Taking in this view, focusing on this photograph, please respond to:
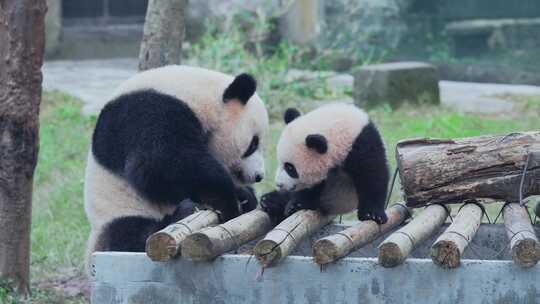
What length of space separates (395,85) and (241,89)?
18.1 ft

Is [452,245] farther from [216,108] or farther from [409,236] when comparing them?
[216,108]

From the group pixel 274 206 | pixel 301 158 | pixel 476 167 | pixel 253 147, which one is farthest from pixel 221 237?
pixel 476 167

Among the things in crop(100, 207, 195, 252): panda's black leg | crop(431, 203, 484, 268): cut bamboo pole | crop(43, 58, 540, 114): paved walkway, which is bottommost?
crop(43, 58, 540, 114): paved walkway

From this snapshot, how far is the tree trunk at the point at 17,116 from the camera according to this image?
4414 millimetres

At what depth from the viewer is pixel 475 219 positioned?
382 cm

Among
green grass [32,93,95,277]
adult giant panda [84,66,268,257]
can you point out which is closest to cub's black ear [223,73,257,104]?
adult giant panda [84,66,268,257]

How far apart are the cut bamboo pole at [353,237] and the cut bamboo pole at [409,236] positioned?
14 centimetres

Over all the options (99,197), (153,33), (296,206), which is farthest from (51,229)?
(296,206)

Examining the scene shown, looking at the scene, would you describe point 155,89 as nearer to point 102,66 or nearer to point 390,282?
point 390,282

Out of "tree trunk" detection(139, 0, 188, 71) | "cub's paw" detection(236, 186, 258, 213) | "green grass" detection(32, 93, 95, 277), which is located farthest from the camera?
"green grass" detection(32, 93, 95, 277)

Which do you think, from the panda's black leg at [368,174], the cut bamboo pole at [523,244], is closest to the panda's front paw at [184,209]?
the panda's black leg at [368,174]

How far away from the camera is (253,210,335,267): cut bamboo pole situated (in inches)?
127

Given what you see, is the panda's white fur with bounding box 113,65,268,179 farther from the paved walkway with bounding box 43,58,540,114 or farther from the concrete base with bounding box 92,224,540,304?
the paved walkway with bounding box 43,58,540,114

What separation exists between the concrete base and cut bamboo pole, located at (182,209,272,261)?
0.07m
